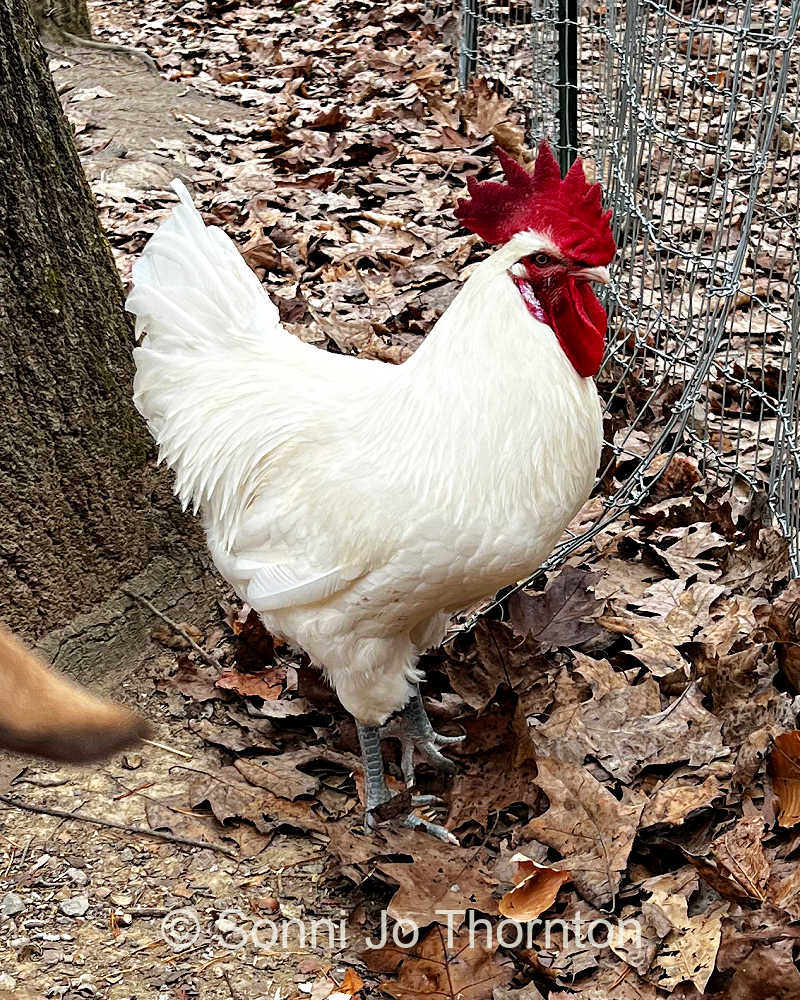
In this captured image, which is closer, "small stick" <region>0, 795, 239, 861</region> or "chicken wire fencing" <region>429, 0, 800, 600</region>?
"small stick" <region>0, 795, 239, 861</region>

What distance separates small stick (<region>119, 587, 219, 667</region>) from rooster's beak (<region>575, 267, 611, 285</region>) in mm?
2052

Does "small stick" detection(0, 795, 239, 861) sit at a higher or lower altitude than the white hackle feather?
lower

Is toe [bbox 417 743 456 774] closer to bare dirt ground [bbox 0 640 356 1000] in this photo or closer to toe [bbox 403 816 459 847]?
toe [bbox 403 816 459 847]

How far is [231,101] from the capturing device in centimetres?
855

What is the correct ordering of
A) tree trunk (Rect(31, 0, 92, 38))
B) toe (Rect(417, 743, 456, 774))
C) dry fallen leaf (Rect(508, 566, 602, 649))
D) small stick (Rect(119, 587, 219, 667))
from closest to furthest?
toe (Rect(417, 743, 456, 774)), dry fallen leaf (Rect(508, 566, 602, 649)), small stick (Rect(119, 587, 219, 667)), tree trunk (Rect(31, 0, 92, 38))

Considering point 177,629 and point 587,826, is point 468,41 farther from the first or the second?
point 587,826

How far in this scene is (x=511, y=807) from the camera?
346 centimetres

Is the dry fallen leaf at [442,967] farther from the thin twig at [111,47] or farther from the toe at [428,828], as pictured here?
the thin twig at [111,47]

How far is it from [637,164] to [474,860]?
3200mm

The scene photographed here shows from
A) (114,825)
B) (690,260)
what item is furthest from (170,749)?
(690,260)

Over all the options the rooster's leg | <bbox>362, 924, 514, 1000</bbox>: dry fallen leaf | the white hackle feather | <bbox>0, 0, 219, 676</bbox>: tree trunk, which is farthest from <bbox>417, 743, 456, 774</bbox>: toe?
<bbox>0, 0, 219, 676</bbox>: tree trunk

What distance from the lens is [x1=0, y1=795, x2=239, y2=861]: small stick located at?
3.41 meters

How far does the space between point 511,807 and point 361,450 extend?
1.26 metres

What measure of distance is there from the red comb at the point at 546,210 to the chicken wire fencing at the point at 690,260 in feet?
3.20
